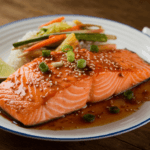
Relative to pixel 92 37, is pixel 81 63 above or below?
below

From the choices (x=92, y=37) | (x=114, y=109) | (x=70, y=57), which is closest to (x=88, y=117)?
(x=114, y=109)

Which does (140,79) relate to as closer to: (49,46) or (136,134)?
(136,134)

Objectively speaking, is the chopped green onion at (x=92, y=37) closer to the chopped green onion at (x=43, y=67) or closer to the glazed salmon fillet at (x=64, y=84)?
the glazed salmon fillet at (x=64, y=84)

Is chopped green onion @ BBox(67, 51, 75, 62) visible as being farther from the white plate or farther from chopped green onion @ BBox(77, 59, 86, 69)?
the white plate

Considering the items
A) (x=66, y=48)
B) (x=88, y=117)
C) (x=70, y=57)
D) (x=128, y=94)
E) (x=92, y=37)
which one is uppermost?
(x=92, y=37)

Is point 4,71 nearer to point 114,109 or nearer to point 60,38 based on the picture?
point 60,38

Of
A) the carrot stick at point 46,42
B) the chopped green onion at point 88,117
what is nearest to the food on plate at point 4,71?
the carrot stick at point 46,42
